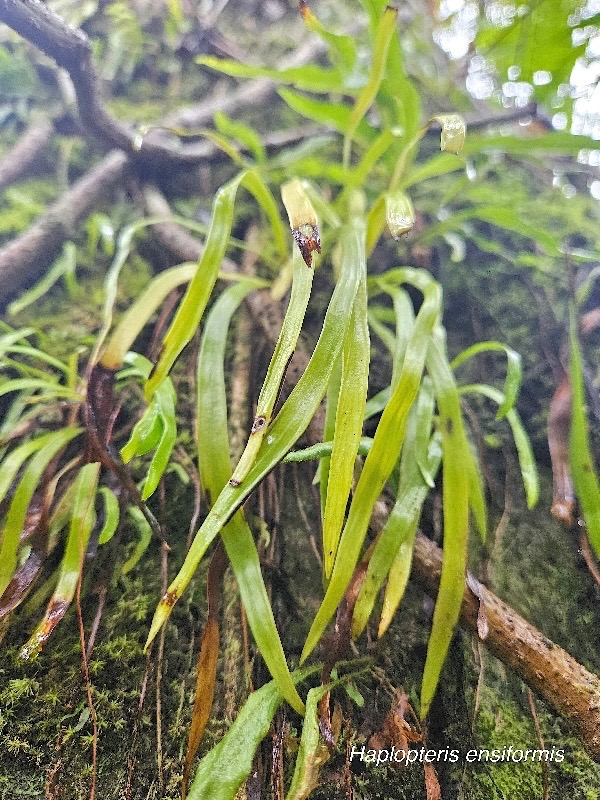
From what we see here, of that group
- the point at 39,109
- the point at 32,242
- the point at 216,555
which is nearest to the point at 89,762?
the point at 216,555

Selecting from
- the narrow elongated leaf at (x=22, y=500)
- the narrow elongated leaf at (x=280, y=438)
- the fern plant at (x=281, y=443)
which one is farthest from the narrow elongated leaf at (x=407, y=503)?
the narrow elongated leaf at (x=22, y=500)

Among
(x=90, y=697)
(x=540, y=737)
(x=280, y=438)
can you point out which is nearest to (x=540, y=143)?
(x=280, y=438)

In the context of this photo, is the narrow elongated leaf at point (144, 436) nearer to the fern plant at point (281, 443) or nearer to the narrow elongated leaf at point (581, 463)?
the fern plant at point (281, 443)

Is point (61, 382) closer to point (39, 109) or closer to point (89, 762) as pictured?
point (89, 762)

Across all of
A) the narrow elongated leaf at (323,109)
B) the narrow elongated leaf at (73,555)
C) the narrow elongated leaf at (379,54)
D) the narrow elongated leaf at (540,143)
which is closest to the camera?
the narrow elongated leaf at (73,555)

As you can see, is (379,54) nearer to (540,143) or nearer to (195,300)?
(540,143)

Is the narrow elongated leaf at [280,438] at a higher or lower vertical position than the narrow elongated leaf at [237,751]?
higher
